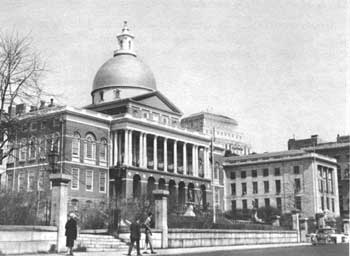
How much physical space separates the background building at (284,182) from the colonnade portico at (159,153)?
12640 millimetres

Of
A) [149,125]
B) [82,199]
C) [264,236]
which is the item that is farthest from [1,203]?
[149,125]

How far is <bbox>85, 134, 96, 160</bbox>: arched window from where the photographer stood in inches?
2820

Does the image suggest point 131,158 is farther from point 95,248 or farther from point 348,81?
point 348,81

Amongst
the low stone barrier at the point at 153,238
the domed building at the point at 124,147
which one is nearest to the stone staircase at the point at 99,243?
the low stone barrier at the point at 153,238

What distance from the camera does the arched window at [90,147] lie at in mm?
71625

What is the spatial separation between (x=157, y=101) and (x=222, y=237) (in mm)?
46394

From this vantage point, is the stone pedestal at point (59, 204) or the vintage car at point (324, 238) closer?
the stone pedestal at point (59, 204)

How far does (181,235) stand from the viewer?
3503 centimetres

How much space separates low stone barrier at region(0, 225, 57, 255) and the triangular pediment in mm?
54284

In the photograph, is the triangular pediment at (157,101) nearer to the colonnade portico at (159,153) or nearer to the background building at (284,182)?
the colonnade portico at (159,153)

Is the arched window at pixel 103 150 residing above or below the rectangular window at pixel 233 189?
above

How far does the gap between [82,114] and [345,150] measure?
55.3 m

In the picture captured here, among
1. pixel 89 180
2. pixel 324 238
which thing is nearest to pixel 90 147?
pixel 89 180

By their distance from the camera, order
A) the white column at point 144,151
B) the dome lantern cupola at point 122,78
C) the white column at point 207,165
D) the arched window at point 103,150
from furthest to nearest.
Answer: the white column at point 207,165 → the dome lantern cupola at point 122,78 → the white column at point 144,151 → the arched window at point 103,150
